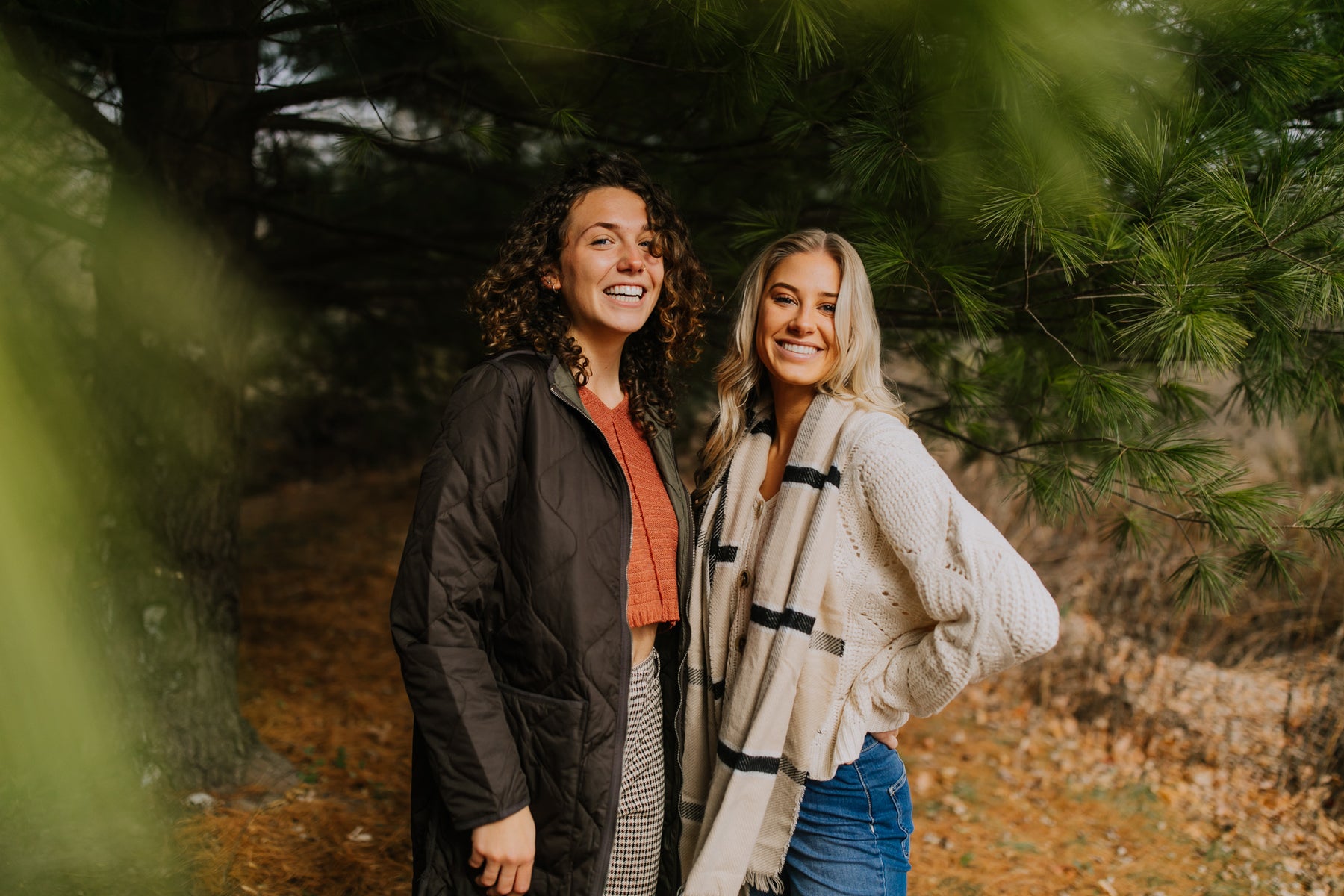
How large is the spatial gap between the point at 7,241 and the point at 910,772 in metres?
3.83

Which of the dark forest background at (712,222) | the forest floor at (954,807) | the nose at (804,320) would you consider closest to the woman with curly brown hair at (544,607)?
the nose at (804,320)

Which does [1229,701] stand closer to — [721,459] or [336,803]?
[721,459]

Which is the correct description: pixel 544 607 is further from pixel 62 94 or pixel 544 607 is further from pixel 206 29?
pixel 62 94

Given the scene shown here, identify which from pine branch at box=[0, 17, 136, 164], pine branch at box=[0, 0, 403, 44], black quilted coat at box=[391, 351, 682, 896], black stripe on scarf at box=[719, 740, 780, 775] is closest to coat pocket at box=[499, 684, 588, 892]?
black quilted coat at box=[391, 351, 682, 896]

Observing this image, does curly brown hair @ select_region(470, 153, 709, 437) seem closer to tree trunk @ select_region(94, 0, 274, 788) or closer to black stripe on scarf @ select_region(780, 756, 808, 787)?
black stripe on scarf @ select_region(780, 756, 808, 787)

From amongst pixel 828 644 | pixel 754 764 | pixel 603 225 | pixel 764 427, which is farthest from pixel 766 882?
pixel 603 225

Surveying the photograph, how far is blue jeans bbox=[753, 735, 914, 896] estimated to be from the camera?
166 cm

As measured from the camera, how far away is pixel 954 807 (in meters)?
3.50

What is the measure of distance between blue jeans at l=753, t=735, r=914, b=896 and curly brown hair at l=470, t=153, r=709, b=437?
865mm

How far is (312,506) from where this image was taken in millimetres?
7297

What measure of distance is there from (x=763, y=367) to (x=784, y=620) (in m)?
0.67

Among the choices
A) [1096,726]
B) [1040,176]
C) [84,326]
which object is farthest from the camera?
[1096,726]

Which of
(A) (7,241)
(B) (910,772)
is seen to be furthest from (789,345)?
(B) (910,772)

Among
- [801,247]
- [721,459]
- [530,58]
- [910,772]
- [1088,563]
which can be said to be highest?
[530,58]
